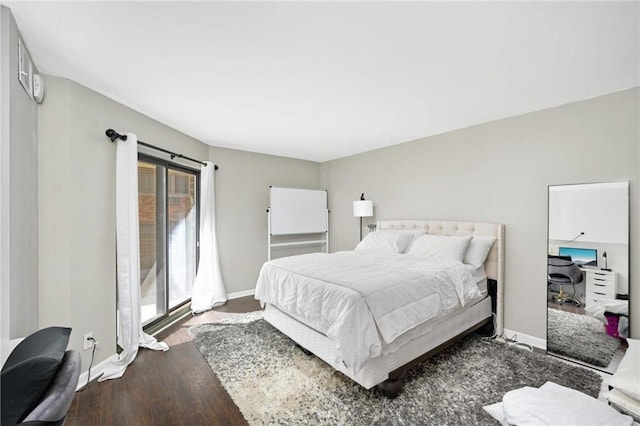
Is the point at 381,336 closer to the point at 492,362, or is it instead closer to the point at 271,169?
the point at 492,362

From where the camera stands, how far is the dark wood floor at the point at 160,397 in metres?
1.87

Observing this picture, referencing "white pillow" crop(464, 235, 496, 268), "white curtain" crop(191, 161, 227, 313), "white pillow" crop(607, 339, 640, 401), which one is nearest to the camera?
"white pillow" crop(607, 339, 640, 401)

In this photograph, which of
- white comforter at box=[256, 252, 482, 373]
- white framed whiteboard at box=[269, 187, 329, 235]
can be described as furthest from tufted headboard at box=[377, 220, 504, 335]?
white framed whiteboard at box=[269, 187, 329, 235]

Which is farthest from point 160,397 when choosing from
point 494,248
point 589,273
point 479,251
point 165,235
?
point 589,273

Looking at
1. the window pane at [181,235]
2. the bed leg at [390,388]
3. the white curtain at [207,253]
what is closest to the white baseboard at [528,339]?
the bed leg at [390,388]

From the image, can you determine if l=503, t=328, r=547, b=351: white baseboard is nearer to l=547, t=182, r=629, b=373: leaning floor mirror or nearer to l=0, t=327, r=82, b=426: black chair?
l=547, t=182, r=629, b=373: leaning floor mirror

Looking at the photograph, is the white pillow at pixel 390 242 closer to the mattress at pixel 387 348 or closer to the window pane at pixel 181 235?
the mattress at pixel 387 348

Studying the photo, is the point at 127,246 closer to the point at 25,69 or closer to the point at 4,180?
the point at 4,180

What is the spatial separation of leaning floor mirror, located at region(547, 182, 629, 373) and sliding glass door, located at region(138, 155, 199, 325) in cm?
443

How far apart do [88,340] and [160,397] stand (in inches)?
32.8

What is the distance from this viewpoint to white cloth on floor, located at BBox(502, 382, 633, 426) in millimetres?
1116

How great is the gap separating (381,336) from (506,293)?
2.02 meters

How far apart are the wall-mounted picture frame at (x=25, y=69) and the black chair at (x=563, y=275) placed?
14.9 feet

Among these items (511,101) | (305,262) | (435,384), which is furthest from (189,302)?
(511,101)
